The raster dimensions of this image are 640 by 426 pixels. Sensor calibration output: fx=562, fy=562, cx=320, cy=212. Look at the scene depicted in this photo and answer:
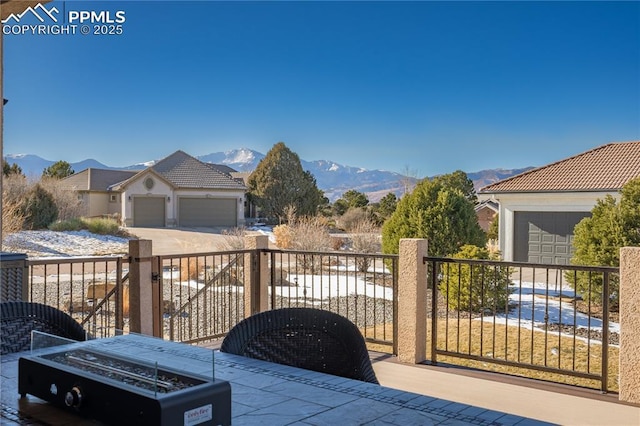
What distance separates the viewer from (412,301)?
4523 mm

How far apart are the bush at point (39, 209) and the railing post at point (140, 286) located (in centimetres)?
1492

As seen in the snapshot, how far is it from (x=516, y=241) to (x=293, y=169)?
16.1m

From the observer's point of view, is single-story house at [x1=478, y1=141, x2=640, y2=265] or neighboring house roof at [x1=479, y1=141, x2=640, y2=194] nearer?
neighboring house roof at [x1=479, y1=141, x2=640, y2=194]

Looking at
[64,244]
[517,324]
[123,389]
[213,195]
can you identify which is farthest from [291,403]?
[213,195]

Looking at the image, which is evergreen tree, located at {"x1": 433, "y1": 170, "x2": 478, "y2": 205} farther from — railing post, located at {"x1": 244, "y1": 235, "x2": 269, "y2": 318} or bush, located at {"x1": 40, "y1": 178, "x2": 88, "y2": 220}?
railing post, located at {"x1": 244, "y1": 235, "x2": 269, "y2": 318}

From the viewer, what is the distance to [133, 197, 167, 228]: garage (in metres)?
26.2

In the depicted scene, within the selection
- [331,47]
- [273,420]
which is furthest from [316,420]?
[331,47]

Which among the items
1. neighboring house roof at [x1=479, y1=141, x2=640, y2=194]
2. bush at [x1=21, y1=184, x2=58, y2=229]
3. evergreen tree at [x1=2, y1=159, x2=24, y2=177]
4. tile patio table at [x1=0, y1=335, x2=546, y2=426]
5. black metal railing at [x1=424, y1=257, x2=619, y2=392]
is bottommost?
black metal railing at [x1=424, y1=257, x2=619, y2=392]

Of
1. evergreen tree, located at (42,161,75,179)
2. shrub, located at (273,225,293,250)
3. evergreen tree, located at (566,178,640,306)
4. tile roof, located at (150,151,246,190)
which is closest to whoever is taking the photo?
evergreen tree, located at (566,178,640,306)

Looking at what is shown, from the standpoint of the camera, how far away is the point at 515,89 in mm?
25047

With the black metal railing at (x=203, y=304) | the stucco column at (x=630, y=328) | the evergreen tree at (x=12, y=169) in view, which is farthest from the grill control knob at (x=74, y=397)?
the evergreen tree at (x=12, y=169)

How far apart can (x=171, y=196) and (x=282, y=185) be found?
18.1 ft

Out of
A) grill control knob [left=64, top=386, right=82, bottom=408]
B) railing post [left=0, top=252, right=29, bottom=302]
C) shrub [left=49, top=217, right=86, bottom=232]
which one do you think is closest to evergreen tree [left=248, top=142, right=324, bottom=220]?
shrub [left=49, top=217, right=86, bottom=232]

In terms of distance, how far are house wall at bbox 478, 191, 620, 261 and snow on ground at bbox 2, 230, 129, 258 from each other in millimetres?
9385
